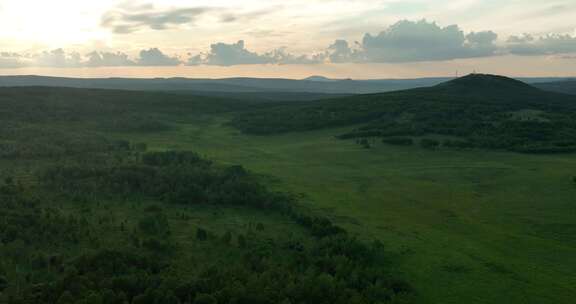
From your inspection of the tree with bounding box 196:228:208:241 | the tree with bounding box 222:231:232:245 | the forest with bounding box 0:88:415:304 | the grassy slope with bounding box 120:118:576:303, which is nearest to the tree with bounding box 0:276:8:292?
the forest with bounding box 0:88:415:304

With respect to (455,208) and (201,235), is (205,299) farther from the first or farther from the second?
(455,208)

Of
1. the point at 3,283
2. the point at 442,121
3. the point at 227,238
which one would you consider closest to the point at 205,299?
the point at 227,238

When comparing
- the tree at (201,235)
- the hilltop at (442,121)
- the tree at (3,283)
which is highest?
the hilltop at (442,121)

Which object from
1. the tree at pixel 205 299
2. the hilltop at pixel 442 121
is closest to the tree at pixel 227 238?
the tree at pixel 205 299

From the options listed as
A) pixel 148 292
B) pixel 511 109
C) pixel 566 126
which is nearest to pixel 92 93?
pixel 511 109

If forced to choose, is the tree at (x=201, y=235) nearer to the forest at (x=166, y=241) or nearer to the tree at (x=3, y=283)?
the forest at (x=166, y=241)

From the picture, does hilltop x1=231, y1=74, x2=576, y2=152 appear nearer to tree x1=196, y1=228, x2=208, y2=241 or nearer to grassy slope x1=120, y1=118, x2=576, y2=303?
grassy slope x1=120, y1=118, x2=576, y2=303
